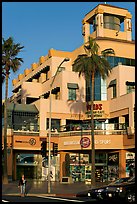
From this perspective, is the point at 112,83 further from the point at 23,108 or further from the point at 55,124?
the point at 23,108

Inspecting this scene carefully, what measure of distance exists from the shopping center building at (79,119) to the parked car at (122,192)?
2284cm

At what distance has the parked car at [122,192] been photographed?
20.3 m

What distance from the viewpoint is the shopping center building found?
48.4 m

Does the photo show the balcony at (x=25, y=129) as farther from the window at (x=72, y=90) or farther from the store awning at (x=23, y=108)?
the window at (x=72, y=90)

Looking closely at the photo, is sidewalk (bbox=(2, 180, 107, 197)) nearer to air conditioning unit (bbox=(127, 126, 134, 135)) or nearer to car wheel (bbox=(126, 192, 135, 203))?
air conditioning unit (bbox=(127, 126, 134, 135))

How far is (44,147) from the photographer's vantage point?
29906 millimetres

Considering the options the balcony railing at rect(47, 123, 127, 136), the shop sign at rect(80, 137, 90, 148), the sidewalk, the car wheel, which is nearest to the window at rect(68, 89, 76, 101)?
the balcony railing at rect(47, 123, 127, 136)

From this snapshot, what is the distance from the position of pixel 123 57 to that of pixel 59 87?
11.4 meters

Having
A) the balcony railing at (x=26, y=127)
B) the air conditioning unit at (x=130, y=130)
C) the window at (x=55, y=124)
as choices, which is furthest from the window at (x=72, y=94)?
the air conditioning unit at (x=130, y=130)

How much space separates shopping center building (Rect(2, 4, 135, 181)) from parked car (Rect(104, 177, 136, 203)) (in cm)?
2284

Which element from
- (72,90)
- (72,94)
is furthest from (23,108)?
(72,90)

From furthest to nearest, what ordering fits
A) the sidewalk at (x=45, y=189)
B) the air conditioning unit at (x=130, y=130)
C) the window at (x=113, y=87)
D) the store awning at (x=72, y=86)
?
the store awning at (x=72, y=86) < the window at (x=113, y=87) < the air conditioning unit at (x=130, y=130) < the sidewalk at (x=45, y=189)

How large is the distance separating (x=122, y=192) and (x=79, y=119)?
3629 cm

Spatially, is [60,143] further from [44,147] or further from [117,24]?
[117,24]
